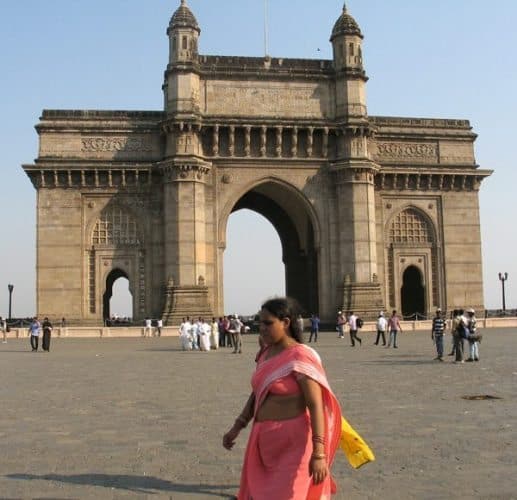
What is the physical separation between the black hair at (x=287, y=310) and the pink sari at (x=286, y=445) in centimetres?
16

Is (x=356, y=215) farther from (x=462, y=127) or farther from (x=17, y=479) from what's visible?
(x=17, y=479)

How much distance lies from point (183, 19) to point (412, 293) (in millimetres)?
20172

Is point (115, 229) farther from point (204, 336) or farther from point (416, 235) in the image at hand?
point (416, 235)

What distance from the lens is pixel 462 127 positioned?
43.1 meters

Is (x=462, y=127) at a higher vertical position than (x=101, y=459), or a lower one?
higher

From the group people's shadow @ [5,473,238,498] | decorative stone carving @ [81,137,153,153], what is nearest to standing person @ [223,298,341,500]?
people's shadow @ [5,473,238,498]

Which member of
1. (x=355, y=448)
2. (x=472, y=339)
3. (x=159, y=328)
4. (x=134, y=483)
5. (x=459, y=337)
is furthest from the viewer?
(x=159, y=328)

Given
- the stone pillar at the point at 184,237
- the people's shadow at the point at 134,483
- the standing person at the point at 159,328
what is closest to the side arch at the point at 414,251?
the stone pillar at the point at 184,237

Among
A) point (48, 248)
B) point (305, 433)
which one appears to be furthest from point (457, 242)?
point (305, 433)

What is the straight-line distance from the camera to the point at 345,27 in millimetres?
40031

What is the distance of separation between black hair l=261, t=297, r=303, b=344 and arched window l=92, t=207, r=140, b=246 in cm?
3427

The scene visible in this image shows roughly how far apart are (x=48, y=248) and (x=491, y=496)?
3433 centimetres

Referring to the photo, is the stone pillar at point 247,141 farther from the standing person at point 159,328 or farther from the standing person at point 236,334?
the standing person at point 236,334

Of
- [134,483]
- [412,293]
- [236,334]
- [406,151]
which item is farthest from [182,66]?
[134,483]
